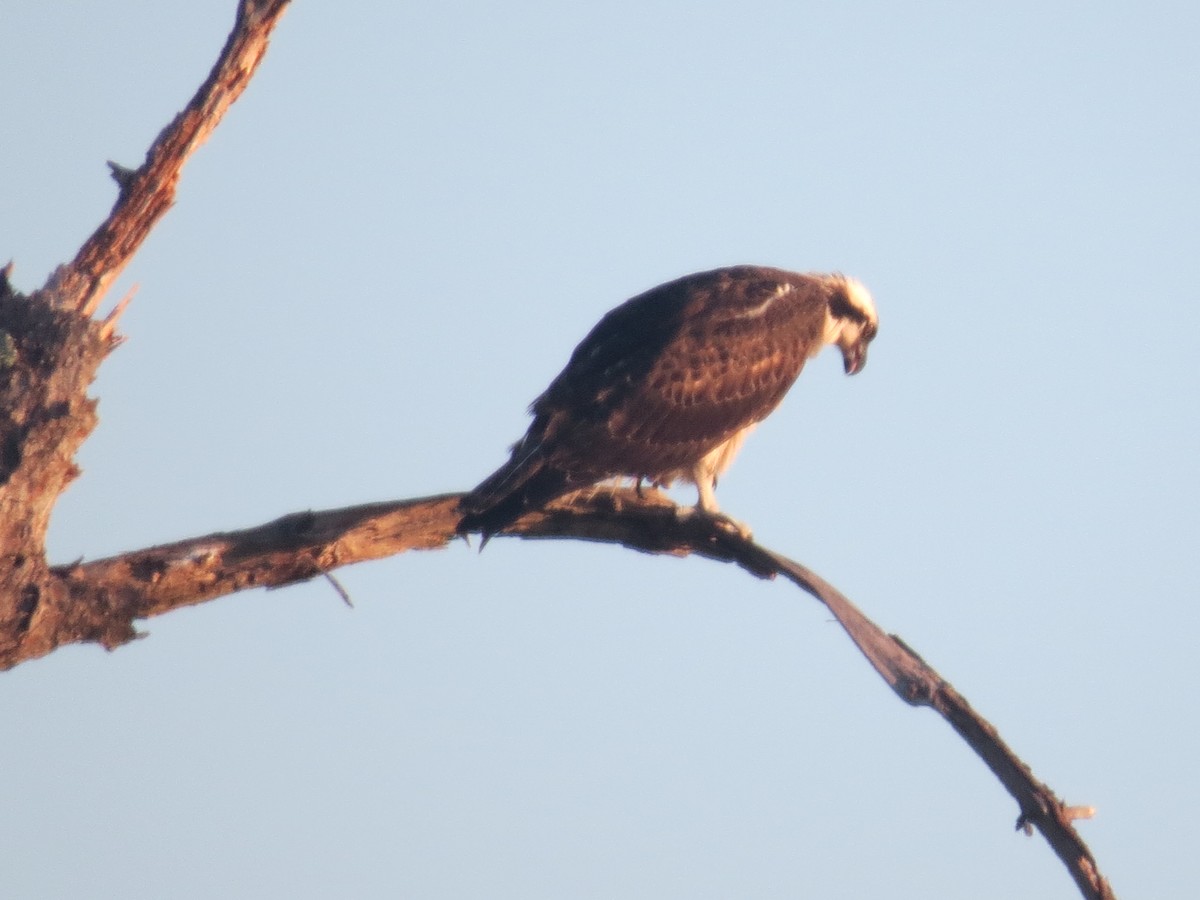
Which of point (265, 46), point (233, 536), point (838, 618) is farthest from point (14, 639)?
point (838, 618)

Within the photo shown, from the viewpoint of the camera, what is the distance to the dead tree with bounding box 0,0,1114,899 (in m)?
7.28

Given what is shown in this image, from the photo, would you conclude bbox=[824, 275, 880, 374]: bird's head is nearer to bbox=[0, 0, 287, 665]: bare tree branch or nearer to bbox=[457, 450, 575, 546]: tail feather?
bbox=[457, 450, 575, 546]: tail feather

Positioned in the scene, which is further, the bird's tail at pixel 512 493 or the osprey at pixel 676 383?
the osprey at pixel 676 383

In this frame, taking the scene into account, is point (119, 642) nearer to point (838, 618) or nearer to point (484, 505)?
point (484, 505)

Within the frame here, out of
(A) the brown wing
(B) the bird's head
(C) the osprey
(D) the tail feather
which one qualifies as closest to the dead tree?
(D) the tail feather

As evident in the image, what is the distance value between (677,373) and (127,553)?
12.3 ft

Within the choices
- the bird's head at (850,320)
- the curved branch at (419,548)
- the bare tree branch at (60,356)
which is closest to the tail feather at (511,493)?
the curved branch at (419,548)

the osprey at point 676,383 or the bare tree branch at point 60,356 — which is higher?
the osprey at point 676,383

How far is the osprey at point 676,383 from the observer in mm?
9578

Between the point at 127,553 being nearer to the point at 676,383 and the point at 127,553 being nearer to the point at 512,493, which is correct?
the point at 512,493

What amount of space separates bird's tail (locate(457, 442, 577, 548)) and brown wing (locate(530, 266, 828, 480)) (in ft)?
0.54

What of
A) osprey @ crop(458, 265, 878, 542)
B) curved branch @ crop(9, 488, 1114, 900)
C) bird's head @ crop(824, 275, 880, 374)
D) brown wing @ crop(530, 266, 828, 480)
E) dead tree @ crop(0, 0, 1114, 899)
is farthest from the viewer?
bird's head @ crop(824, 275, 880, 374)

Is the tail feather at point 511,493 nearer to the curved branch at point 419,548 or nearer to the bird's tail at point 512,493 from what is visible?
the bird's tail at point 512,493

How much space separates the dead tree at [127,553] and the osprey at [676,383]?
1.56m
